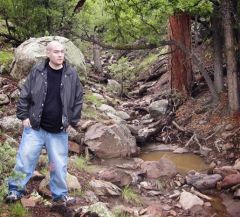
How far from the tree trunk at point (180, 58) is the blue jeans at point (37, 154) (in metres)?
9.00

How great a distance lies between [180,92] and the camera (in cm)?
1427

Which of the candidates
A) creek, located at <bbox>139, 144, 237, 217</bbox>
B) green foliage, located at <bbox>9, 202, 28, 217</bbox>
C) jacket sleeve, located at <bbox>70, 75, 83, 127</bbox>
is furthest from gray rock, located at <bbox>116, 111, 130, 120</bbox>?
green foliage, located at <bbox>9, 202, 28, 217</bbox>

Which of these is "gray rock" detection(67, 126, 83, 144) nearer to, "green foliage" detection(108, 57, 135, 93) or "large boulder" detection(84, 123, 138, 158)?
"large boulder" detection(84, 123, 138, 158)

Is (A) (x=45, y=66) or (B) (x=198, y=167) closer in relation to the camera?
(A) (x=45, y=66)

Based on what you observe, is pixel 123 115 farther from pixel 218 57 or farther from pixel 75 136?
pixel 75 136

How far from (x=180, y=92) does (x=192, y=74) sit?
92 cm

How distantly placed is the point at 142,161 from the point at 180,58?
541 cm

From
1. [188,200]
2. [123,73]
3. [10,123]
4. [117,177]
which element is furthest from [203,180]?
[123,73]

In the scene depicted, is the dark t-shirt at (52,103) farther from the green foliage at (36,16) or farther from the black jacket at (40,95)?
the green foliage at (36,16)

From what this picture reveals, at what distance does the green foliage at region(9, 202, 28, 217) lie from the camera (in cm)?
529

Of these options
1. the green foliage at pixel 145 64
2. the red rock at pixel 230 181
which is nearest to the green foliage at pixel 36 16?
the green foliage at pixel 145 64

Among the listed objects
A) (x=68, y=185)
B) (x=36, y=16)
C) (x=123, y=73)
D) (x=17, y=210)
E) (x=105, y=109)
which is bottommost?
(x=68, y=185)

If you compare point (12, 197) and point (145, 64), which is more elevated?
point (145, 64)

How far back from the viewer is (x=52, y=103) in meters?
5.50
